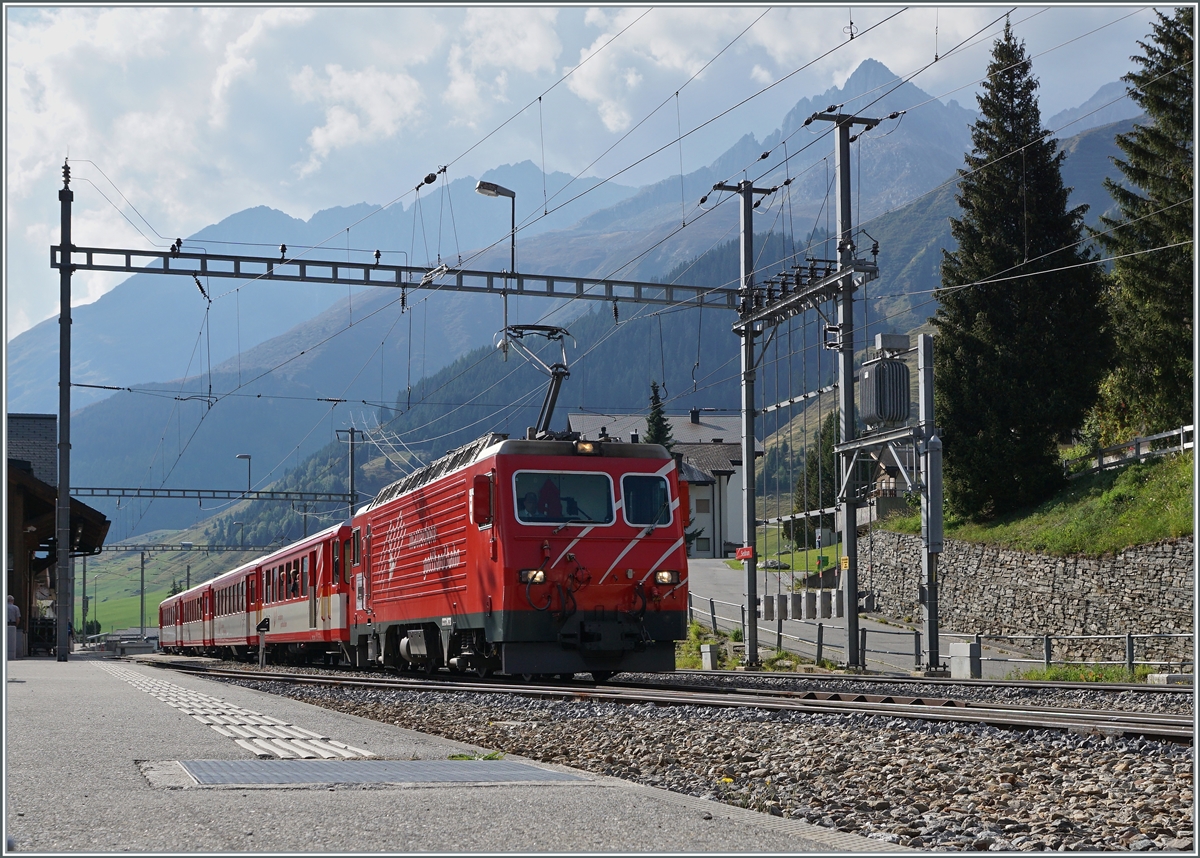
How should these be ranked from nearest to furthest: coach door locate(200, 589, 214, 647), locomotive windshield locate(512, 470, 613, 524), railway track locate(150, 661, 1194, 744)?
railway track locate(150, 661, 1194, 744) → locomotive windshield locate(512, 470, 613, 524) → coach door locate(200, 589, 214, 647)

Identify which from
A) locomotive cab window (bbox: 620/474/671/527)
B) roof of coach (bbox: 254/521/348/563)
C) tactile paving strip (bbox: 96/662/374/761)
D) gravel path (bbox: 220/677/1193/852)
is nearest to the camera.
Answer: gravel path (bbox: 220/677/1193/852)

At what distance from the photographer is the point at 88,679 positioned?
19.5 metres

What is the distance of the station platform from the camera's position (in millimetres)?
4941

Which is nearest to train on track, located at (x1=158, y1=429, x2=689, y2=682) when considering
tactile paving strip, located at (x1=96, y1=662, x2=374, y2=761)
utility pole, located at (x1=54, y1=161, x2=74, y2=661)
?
tactile paving strip, located at (x1=96, y1=662, x2=374, y2=761)

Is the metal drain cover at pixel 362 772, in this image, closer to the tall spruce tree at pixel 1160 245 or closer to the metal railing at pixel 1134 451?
the metal railing at pixel 1134 451

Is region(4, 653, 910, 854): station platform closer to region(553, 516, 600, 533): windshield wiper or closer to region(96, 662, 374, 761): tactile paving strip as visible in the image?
region(96, 662, 374, 761): tactile paving strip

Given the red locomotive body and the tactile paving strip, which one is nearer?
the tactile paving strip

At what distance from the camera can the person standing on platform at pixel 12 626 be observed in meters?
30.4

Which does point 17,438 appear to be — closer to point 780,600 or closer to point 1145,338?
point 780,600

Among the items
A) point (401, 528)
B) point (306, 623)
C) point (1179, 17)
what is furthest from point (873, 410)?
point (1179, 17)

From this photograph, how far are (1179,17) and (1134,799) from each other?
39.4 meters

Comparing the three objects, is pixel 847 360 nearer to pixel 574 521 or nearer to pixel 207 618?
pixel 574 521

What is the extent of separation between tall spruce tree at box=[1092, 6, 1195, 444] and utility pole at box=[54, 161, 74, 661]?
2952 cm

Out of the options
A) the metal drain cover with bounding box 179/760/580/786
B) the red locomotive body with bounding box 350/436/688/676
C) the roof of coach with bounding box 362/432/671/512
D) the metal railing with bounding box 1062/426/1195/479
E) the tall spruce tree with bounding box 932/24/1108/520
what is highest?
the tall spruce tree with bounding box 932/24/1108/520
